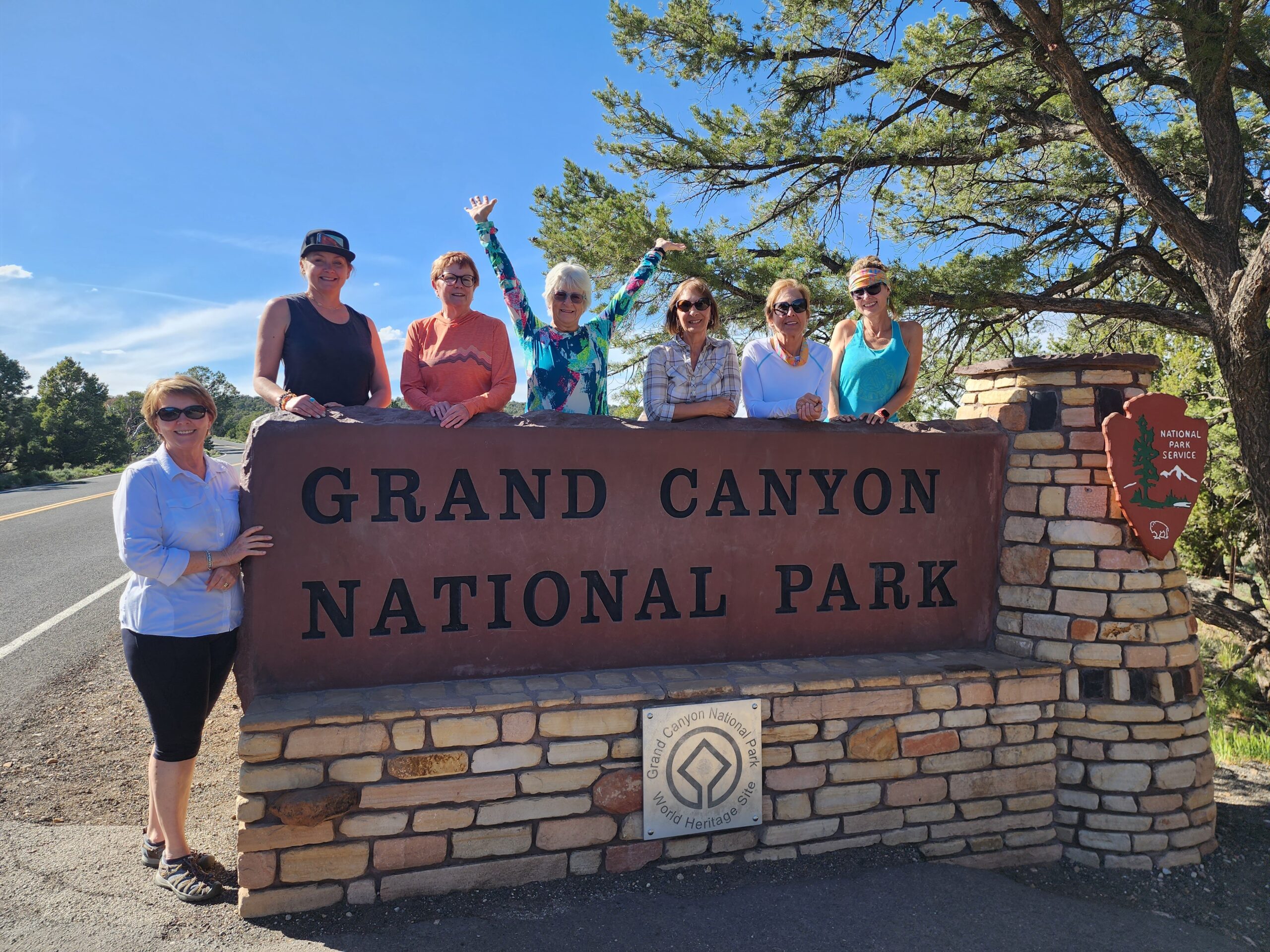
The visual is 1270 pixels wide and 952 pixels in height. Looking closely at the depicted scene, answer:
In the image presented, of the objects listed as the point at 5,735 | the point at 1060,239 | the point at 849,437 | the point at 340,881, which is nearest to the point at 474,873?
the point at 340,881

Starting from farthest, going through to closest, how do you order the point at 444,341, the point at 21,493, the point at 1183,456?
the point at 21,493
the point at 1183,456
the point at 444,341

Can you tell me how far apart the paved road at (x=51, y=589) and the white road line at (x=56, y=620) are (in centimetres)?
4

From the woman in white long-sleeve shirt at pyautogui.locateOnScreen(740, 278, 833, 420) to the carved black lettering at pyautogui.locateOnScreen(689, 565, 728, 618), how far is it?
782 millimetres

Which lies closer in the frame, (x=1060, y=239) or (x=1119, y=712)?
(x=1119, y=712)

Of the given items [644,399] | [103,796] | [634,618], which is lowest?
[103,796]

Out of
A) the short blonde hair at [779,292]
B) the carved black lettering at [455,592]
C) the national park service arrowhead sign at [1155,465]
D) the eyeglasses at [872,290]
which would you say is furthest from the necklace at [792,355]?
the carved black lettering at [455,592]

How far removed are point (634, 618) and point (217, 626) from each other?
165 centimetres

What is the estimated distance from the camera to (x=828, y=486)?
3645 mm

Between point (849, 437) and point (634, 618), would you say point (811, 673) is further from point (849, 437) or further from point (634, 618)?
point (849, 437)

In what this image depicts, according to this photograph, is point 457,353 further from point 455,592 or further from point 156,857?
point 156,857

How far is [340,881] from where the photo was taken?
284cm

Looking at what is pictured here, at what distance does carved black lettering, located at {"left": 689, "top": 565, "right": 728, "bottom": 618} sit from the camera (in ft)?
11.4

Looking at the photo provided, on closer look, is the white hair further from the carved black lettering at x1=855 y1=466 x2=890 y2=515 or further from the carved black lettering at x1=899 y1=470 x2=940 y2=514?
the carved black lettering at x1=899 y1=470 x2=940 y2=514

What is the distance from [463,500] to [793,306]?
1.71 meters
